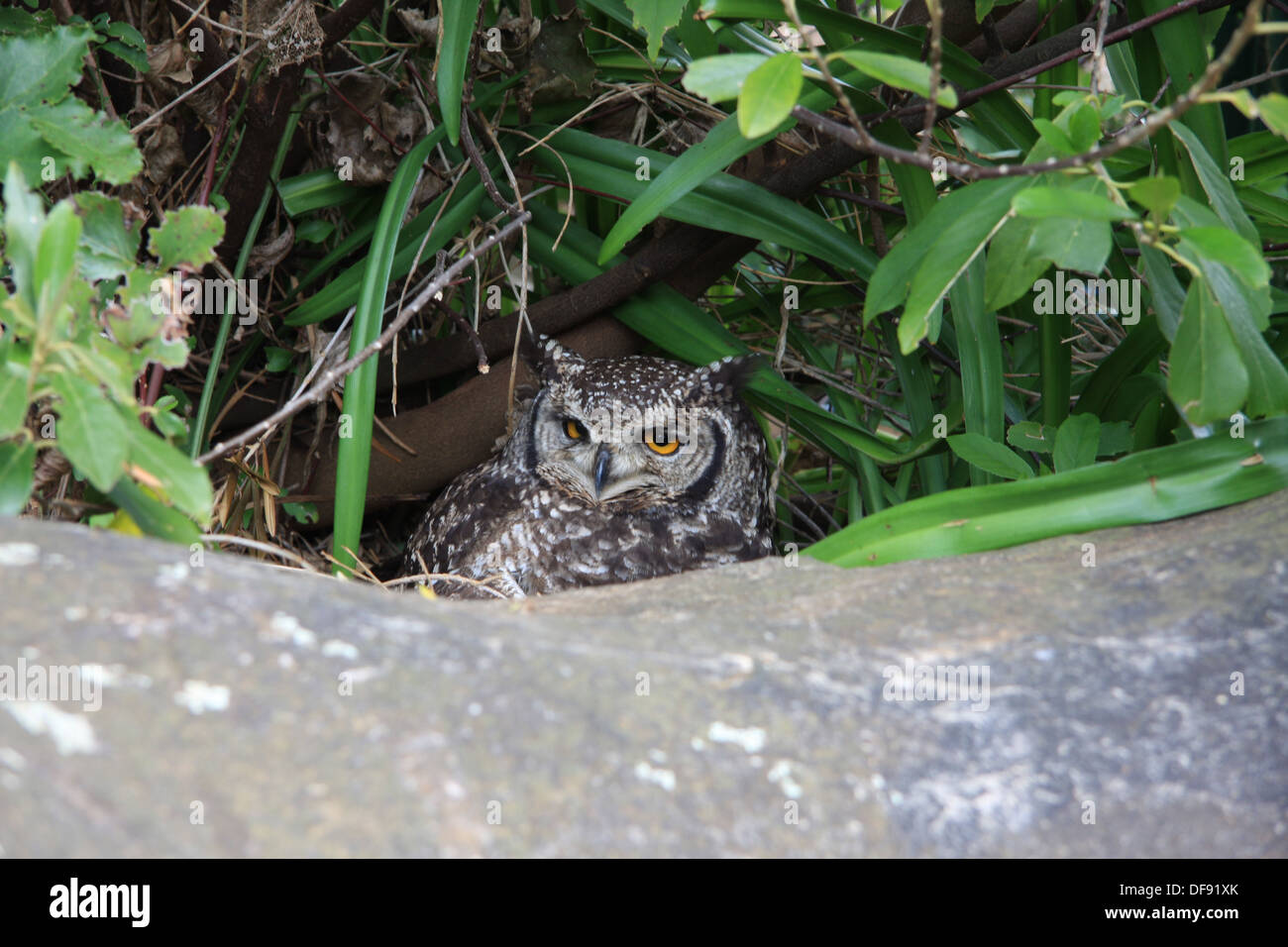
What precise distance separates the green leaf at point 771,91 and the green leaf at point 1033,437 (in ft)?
3.46

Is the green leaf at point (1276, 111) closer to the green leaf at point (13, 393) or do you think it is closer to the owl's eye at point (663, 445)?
the green leaf at point (13, 393)

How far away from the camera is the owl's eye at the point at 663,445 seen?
261cm

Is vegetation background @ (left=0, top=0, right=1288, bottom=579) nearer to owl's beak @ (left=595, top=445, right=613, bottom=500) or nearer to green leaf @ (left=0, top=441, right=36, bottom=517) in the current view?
green leaf @ (left=0, top=441, right=36, bottom=517)

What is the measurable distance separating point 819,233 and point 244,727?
5.95ft

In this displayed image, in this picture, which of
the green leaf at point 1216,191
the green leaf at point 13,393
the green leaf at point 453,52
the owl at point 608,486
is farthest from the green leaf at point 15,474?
the green leaf at point 1216,191

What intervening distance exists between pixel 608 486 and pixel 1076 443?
1.16 meters

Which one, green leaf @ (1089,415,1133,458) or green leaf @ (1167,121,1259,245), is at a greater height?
green leaf @ (1167,121,1259,245)

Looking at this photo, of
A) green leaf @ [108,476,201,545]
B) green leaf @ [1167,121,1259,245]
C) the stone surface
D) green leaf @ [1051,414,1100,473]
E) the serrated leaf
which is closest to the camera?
the stone surface

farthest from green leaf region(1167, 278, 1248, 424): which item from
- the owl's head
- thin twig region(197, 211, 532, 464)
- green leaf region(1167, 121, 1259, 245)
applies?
the owl's head

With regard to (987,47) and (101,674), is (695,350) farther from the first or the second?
(101,674)

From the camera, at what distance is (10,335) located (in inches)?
46.6

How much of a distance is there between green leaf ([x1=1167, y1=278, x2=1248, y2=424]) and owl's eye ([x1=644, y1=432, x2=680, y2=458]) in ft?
4.57

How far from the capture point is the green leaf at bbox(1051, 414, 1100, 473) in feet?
6.22

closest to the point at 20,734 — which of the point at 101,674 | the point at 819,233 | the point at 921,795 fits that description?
the point at 101,674
